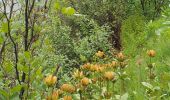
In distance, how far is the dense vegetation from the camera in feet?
7.73

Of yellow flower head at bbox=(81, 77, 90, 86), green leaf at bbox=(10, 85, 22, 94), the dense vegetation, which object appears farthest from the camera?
yellow flower head at bbox=(81, 77, 90, 86)

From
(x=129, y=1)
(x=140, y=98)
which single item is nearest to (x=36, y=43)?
(x=140, y=98)

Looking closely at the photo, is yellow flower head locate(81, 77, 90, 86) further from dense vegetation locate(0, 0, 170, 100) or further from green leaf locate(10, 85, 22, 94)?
green leaf locate(10, 85, 22, 94)

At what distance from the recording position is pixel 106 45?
26.5 feet

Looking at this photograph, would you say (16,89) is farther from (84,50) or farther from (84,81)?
(84,50)

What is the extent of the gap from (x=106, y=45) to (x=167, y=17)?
1.44 metres

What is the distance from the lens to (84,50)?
25.0 ft

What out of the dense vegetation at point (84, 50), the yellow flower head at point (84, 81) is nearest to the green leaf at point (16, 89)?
the dense vegetation at point (84, 50)

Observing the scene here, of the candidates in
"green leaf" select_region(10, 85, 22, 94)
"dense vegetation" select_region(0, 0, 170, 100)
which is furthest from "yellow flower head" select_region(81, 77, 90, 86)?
"green leaf" select_region(10, 85, 22, 94)

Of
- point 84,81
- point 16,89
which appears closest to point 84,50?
point 84,81

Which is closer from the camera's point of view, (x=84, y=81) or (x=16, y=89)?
(x=16, y=89)

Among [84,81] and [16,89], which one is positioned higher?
[16,89]

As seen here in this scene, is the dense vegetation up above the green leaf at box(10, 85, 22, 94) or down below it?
below

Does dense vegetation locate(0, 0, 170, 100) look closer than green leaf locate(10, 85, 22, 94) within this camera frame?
No
